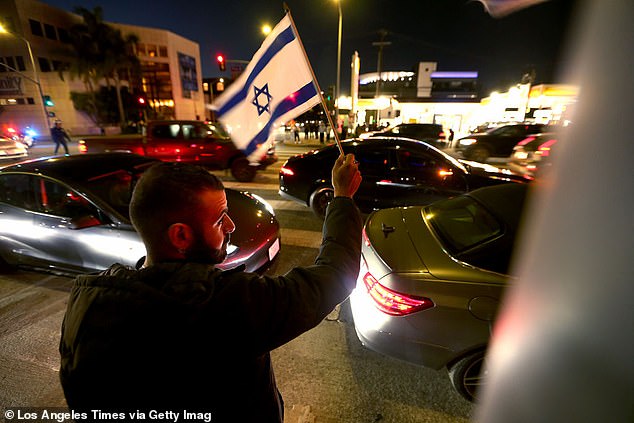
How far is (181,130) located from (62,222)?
6.98 m

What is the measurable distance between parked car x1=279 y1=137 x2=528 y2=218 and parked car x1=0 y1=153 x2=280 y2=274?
2145mm

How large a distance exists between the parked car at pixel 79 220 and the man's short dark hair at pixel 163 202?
2.21 m

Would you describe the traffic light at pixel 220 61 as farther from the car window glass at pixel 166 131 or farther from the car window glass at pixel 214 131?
the car window glass at pixel 166 131

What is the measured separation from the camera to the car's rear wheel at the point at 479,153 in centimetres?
1510

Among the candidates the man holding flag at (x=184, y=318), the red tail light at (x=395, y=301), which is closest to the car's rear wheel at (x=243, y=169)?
the red tail light at (x=395, y=301)

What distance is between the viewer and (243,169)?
9.98 m

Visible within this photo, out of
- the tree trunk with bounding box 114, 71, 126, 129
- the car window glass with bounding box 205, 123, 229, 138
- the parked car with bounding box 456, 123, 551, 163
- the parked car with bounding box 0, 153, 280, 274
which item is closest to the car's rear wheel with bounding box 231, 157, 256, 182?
the car window glass with bounding box 205, 123, 229, 138

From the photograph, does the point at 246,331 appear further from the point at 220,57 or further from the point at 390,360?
the point at 220,57

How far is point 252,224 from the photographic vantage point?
3.81 m

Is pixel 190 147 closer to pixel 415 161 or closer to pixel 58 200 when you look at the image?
pixel 58 200

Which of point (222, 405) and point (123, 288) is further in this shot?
point (222, 405)

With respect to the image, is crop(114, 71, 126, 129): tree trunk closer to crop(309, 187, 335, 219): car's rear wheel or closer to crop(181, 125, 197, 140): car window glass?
crop(181, 125, 197, 140): car window glass

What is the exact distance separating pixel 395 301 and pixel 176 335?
172 cm

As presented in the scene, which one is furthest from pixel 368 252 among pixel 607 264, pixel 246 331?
pixel 246 331
